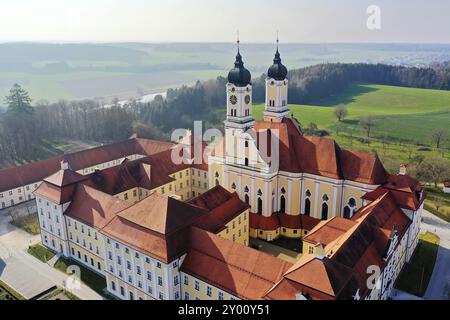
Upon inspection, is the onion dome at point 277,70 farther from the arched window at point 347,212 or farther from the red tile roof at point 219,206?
→ the arched window at point 347,212

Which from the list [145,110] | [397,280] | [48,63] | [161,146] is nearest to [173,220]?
[397,280]

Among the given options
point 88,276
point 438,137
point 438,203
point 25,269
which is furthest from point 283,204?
point 438,137

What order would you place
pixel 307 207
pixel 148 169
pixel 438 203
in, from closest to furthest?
pixel 307 207 < pixel 148 169 < pixel 438 203

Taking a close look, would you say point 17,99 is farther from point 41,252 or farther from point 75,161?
point 41,252

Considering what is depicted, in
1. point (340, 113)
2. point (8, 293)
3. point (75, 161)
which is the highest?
point (340, 113)
